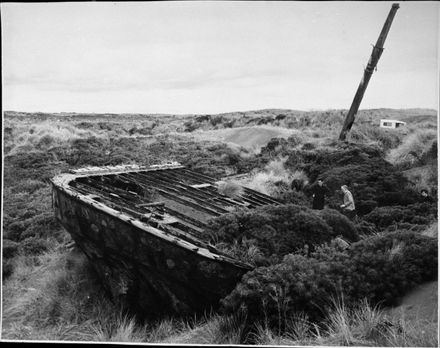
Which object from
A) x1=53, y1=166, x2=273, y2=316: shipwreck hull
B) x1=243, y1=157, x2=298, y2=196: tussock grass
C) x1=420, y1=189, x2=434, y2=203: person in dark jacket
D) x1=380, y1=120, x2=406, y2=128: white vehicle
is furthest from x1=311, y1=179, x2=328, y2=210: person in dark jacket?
x1=380, y1=120, x2=406, y2=128: white vehicle

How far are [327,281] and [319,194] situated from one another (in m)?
1.84

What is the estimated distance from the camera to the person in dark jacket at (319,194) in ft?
17.4

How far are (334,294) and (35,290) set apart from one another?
12.0ft

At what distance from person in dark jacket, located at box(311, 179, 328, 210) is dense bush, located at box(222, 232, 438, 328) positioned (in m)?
1.35

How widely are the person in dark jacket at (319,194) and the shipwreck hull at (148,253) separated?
1307 mm

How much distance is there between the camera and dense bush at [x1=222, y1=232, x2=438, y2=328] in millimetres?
3666

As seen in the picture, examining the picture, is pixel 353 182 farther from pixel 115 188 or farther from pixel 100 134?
pixel 100 134

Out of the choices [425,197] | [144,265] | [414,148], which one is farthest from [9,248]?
[414,148]

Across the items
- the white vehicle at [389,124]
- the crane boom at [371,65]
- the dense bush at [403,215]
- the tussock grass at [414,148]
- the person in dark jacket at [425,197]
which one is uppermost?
the crane boom at [371,65]

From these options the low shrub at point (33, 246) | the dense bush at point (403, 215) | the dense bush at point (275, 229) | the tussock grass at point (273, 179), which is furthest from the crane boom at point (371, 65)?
the low shrub at point (33, 246)

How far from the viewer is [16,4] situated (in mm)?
4926

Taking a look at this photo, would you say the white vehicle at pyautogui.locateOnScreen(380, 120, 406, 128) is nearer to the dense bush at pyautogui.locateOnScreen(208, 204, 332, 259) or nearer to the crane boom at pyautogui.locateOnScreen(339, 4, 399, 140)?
the crane boom at pyautogui.locateOnScreen(339, 4, 399, 140)

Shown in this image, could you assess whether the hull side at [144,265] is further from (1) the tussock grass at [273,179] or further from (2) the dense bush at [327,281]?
(1) the tussock grass at [273,179]

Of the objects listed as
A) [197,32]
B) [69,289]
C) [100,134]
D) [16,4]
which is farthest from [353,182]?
[100,134]
